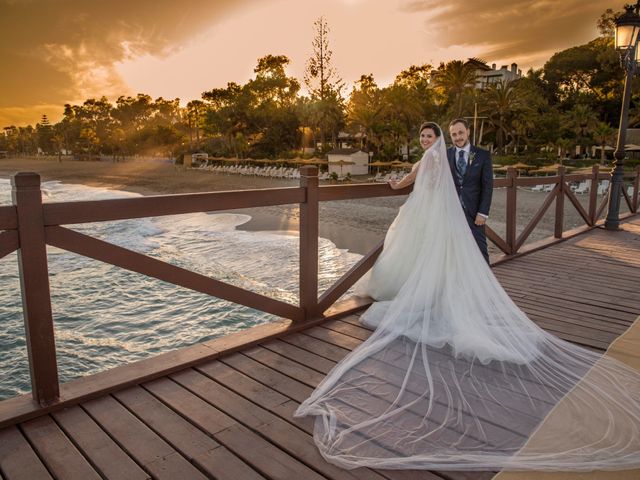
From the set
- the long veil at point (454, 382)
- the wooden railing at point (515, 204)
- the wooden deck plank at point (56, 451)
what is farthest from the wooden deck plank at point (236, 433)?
the wooden railing at point (515, 204)

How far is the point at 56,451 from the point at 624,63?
10.5m

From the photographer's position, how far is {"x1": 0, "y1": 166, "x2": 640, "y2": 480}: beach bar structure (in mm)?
1971

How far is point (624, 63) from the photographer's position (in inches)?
335

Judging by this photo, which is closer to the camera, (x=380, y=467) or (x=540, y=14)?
(x=380, y=467)

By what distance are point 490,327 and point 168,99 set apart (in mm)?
110536

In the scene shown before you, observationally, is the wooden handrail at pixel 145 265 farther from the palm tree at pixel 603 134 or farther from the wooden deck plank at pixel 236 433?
the palm tree at pixel 603 134

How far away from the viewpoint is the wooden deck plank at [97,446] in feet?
6.24

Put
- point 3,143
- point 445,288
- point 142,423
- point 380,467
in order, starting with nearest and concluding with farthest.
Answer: point 380,467 → point 142,423 → point 445,288 → point 3,143

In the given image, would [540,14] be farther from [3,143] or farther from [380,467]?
[3,143]

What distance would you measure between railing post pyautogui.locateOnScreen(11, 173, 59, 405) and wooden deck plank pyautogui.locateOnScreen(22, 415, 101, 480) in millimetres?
163

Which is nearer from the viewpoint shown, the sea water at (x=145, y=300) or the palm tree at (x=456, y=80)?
the sea water at (x=145, y=300)

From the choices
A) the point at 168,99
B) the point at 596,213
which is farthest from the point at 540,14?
the point at 168,99

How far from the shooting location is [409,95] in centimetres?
4703

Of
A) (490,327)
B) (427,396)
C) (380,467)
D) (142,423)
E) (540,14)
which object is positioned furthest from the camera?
(540,14)
